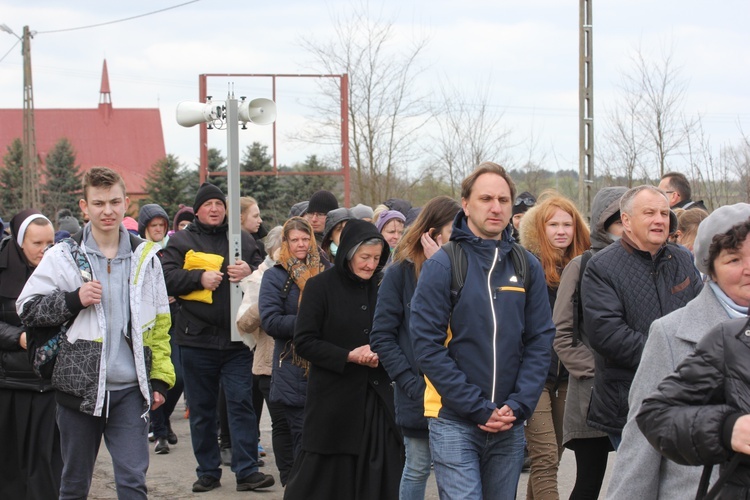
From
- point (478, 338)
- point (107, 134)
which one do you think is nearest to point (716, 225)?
point (478, 338)

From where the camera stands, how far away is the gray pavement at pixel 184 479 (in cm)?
767

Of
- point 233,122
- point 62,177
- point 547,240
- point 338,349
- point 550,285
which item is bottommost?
point 338,349

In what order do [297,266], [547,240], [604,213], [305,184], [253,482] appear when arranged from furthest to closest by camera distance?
[305,184]
[253,482]
[297,266]
[547,240]
[604,213]

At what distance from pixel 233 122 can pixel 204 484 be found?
2966 mm

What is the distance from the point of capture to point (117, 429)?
214 inches

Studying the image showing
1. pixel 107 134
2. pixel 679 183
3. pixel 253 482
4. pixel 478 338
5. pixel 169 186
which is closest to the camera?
pixel 478 338

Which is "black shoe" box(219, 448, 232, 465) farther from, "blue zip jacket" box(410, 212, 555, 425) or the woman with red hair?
"blue zip jacket" box(410, 212, 555, 425)

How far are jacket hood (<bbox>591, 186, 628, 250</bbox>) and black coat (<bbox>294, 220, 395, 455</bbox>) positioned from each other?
1314 millimetres

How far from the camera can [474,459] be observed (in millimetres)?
4719

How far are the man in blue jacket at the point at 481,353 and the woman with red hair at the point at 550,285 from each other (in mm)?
1265

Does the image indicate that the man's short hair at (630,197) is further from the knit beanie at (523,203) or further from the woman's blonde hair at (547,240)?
the knit beanie at (523,203)

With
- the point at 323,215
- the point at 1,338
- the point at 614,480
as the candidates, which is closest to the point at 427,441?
the point at 614,480

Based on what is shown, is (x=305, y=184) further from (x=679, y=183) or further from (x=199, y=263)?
(x=199, y=263)

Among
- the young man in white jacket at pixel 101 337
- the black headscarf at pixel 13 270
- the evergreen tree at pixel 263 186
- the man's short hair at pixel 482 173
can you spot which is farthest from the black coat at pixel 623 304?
the evergreen tree at pixel 263 186
